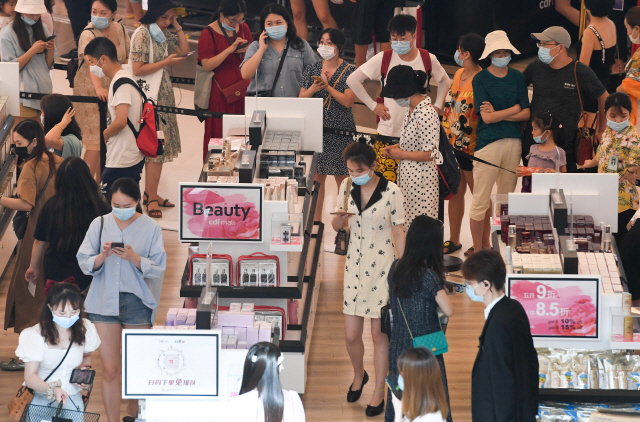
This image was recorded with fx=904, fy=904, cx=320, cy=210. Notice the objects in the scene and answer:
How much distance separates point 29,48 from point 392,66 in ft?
11.9

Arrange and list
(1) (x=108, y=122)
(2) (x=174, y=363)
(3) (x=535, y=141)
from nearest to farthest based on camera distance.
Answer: (2) (x=174, y=363)
(3) (x=535, y=141)
(1) (x=108, y=122)

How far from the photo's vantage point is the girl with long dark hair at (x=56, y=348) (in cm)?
464

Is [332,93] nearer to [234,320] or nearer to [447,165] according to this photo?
[447,165]

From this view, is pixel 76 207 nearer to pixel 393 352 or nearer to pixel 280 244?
pixel 280 244

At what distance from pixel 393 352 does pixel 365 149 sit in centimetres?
128

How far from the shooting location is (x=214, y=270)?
18.1 feet

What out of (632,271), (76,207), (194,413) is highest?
(76,207)

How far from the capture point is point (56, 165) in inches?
245

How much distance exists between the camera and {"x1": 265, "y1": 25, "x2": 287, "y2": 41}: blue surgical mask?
7.74 m

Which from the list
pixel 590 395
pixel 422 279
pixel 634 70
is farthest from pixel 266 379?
pixel 634 70

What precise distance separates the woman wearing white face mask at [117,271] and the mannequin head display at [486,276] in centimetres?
189

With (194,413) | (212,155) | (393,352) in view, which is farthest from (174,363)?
(212,155)

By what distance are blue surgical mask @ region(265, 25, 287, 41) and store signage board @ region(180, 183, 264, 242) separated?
2.70 m

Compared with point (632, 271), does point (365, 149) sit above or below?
above
